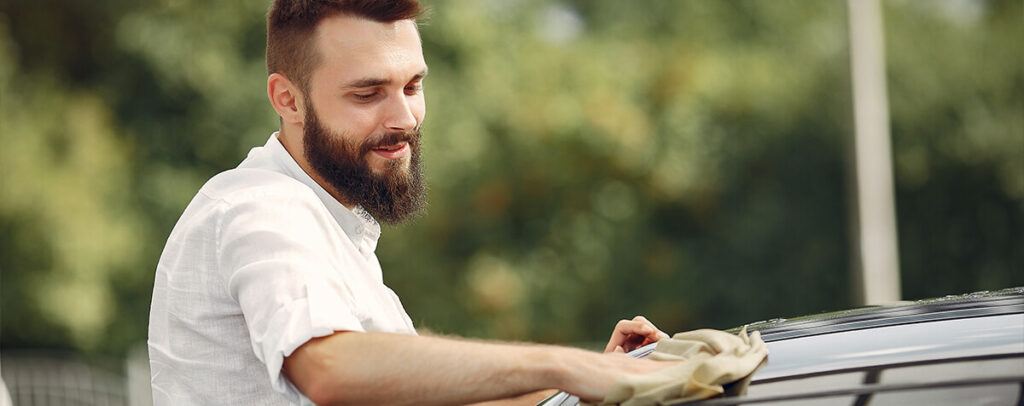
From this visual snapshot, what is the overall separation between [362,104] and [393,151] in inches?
4.7

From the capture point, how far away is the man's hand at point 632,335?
2342 mm

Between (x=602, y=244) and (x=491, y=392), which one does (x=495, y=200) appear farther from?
(x=491, y=392)

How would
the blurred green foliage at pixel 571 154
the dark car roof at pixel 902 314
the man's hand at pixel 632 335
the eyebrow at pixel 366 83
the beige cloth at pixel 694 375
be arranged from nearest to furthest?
the beige cloth at pixel 694 375 < the dark car roof at pixel 902 314 < the eyebrow at pixel 366 83 < the man's hand at pixel 632 335 < the blurred green foliage at pixel 571 154

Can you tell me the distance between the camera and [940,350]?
1.71m

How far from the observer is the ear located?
7.05 ft

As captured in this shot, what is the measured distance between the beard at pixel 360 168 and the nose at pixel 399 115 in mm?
21

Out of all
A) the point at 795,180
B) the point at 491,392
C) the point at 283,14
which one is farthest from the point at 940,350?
the point at 795,180

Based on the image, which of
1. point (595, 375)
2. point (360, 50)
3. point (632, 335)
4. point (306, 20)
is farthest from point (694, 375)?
point (306, 20)

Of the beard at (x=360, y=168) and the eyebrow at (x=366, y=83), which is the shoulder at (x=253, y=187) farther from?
the eyebrow at (x=366, y=83)

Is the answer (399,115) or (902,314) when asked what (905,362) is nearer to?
(902,314)

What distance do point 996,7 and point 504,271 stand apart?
652cm

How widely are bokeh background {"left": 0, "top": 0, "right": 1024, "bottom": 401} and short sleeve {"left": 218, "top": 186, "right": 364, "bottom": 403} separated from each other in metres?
11.5

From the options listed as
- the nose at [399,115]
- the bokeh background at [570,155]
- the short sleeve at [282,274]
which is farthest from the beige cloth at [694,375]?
the bokeh background at [570,155]

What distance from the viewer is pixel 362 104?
6.73ft
